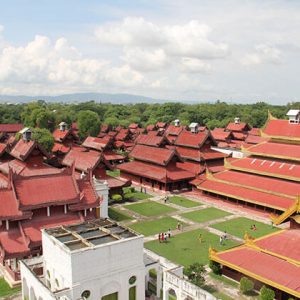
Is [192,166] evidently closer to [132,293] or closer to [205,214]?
[205,214]

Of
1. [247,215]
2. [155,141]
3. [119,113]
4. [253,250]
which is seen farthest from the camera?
[119,113]

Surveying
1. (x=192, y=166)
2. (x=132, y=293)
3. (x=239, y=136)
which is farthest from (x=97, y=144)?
(x=132, y=293)

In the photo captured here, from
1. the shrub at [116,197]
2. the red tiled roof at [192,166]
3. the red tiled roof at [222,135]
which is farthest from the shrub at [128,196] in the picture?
the red tiled roof at [222,135]

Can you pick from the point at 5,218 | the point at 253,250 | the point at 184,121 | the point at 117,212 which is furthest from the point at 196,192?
the point at 184,121

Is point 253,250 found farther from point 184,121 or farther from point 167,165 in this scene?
point 184,121

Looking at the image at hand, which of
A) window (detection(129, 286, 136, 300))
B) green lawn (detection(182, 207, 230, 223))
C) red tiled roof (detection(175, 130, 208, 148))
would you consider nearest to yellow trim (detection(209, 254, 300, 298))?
window (detection(129, 286, 136, 300))

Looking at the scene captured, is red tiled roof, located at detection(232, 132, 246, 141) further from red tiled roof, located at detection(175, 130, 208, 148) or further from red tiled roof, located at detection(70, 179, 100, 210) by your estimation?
red tiled roof, located at detection(70, 179, 100, 210)

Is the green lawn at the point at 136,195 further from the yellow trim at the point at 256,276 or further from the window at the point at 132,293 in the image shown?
the window at the point at 132,293
